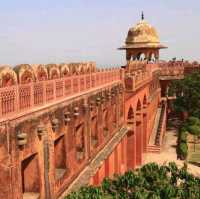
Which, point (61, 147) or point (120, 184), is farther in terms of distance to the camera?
point (61, 147)

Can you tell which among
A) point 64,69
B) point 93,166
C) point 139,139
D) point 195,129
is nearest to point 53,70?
point 64,69

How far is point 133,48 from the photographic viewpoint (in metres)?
44.6

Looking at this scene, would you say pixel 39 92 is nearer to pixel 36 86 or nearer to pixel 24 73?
pixel 36 86

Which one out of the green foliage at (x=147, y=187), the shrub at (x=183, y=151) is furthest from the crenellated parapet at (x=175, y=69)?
the green foliage at (x=147, y=187)

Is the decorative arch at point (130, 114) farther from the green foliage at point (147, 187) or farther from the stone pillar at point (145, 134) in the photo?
the green foliage at point (147, 187)

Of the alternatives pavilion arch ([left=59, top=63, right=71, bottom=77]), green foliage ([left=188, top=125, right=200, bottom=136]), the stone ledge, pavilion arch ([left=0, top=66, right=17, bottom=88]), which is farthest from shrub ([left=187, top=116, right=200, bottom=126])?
pavilion arch ([left=0, top=66, right=17, bottom=88])

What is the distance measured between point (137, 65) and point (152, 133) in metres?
7.62

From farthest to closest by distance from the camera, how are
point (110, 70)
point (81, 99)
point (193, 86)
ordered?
1. point (193, 86)
2. point (110, 70)
3. point (81, 99)

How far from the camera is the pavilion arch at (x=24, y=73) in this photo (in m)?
11.5

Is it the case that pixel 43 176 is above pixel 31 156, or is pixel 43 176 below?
below

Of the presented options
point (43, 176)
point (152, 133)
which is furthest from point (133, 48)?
point (43, 176)

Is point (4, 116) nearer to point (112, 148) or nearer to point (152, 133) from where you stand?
point (112, 148)

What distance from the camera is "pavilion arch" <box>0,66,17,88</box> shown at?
10.3 meters

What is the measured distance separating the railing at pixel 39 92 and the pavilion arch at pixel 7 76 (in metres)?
0.59
